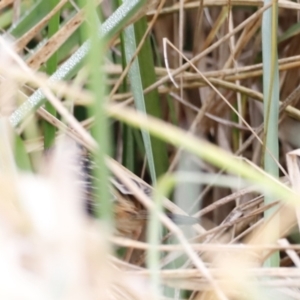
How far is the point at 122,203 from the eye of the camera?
0.69 metres

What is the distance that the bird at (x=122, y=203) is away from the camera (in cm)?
67

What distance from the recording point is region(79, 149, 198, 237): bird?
26.5 inches

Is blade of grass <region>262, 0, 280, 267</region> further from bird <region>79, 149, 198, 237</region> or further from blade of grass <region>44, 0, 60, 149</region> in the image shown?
blade of grass <region>44, 0, 60, 149</region>

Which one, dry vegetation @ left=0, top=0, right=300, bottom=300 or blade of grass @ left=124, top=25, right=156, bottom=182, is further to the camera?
blade of grass @ left=124, top=25, right=156, bottom=182

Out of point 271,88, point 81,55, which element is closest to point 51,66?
point 81,55

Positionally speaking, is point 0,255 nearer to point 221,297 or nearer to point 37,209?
point 37,209

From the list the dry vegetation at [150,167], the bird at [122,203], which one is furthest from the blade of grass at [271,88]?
the bird at [122,203]

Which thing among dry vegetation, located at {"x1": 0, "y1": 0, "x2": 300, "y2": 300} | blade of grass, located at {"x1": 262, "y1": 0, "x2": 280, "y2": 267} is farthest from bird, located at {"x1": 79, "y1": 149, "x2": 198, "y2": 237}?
blade of grass, located at {"x1": 262, "y1": 0, "x2": 280, "y2": 267}

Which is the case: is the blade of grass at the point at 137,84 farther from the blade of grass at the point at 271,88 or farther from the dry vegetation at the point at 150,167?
the blade of grass at the point at 271,88

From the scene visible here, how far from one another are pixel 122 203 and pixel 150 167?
0.05m

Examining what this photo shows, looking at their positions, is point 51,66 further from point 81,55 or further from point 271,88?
point 271,88

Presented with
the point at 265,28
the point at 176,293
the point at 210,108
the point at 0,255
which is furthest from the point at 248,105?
the point at 0,255

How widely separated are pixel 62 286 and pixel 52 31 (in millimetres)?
450

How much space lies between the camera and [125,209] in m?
0.70
